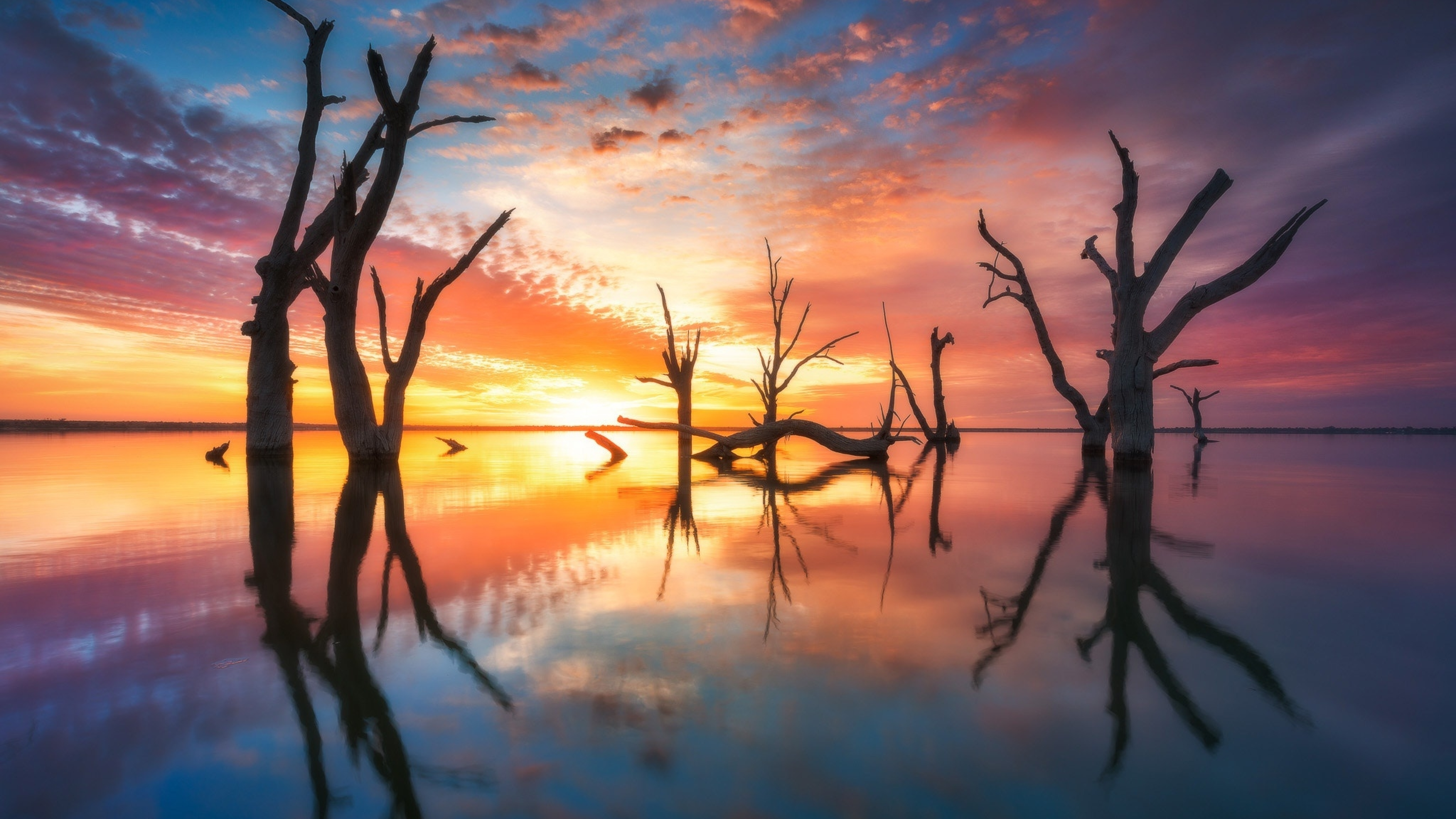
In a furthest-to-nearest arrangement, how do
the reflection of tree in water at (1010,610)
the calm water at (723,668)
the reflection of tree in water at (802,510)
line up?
1. the reflection of tree in water at (802,510)
2. the reflection of tree in water at (1010,610)
3. the calm water at (723,668)

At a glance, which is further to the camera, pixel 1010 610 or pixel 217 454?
pixel 217 454

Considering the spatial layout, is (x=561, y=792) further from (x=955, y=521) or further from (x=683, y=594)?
(x=955, y=521)

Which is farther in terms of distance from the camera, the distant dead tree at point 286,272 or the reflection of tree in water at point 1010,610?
the distant dead tree at point 286,272

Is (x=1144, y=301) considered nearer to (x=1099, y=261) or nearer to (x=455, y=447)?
(x=1099, y=261)

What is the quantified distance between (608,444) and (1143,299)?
14.3 meters

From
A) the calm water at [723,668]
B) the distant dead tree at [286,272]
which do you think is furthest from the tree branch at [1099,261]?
the distant dead tree at [286,272]

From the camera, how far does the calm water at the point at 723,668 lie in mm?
1778

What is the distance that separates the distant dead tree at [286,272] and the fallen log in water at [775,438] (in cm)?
745

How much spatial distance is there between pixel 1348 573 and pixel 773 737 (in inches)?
194

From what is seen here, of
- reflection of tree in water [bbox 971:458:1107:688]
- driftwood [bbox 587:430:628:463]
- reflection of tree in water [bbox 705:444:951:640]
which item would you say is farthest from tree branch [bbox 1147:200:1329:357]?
driftwood [bbox 587:430:628:463]

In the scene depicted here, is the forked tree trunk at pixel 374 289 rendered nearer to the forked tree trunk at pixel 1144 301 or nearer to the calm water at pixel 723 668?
the calm water at pixel 723 668

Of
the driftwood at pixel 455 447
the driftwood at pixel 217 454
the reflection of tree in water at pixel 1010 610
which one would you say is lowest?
the driftwood at pixel 455 447

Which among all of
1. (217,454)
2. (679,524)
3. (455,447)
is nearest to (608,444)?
(455,447)

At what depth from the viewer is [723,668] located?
2594mm
